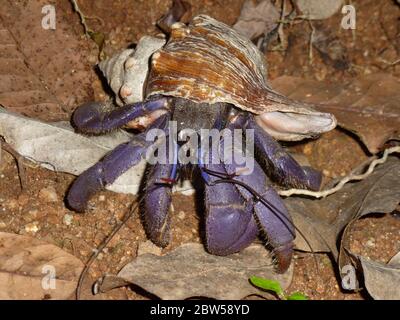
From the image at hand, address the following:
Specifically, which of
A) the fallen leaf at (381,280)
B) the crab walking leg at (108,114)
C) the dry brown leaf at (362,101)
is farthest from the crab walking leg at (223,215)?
the dry brown leaf at (362,101)

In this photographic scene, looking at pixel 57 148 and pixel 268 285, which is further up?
pixel 57 148

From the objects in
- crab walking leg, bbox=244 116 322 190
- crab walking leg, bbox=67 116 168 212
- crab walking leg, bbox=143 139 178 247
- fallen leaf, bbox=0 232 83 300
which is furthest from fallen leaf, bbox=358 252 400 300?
fallen leaf, bbox=0 232 83 300

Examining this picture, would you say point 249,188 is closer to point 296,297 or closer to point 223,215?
point 223,215

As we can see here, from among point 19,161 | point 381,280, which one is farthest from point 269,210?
point 19,161

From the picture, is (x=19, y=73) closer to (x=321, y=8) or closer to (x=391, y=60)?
(x=321, y=8)
